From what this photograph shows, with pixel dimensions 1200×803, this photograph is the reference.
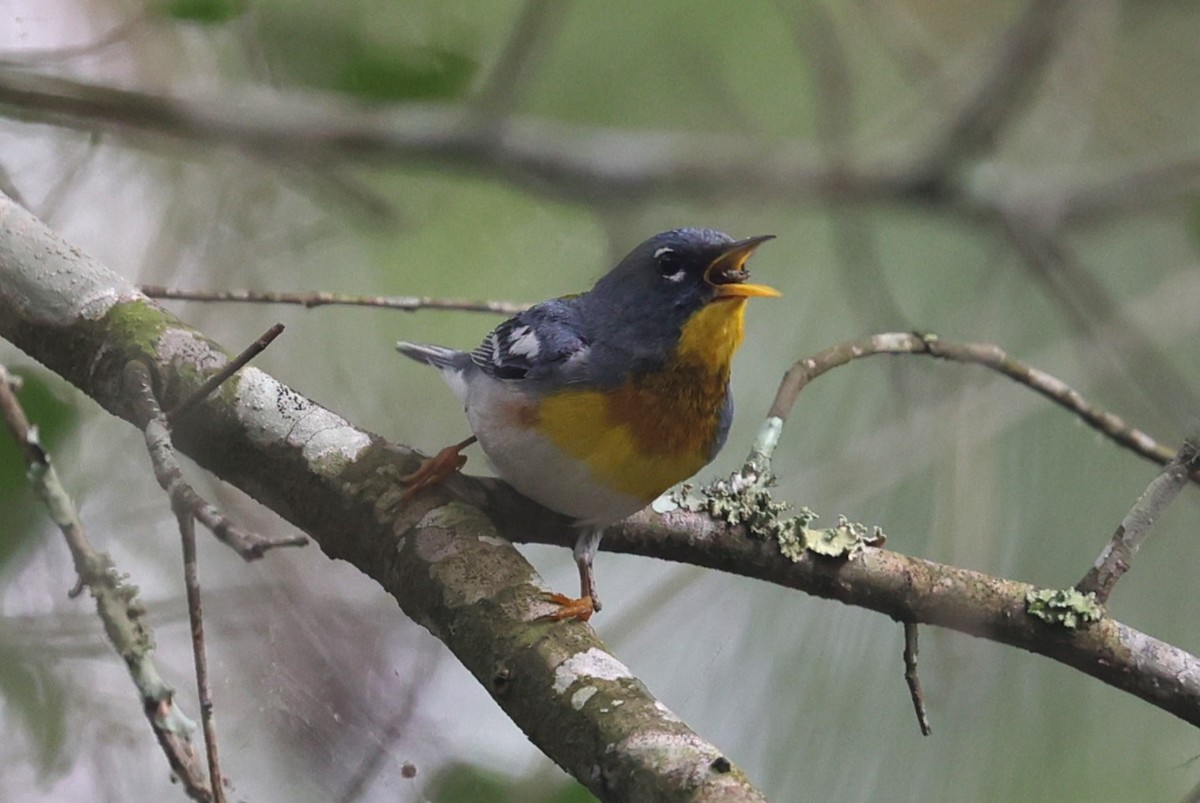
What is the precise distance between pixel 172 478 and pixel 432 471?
81cm

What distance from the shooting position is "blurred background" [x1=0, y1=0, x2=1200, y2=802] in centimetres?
228

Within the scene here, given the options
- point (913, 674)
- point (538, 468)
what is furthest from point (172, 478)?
point (913, 674)

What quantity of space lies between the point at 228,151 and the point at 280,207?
757 mm

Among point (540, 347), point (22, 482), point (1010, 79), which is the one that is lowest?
point (22, 482)

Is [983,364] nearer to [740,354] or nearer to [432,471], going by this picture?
[432,471]

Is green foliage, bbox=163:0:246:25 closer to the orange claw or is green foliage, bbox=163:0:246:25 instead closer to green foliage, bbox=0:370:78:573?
Result: green foliage, bbox=0:370:78:573

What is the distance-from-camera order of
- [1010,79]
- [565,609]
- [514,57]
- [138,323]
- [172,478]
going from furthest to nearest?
1. [1010,79]
2. [514,57]
3. [138,323]
4. [565,609]
5. [172,478]

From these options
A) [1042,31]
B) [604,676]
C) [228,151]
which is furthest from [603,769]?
[1042,31]

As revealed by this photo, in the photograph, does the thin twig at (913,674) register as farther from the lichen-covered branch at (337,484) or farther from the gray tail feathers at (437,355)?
the gray tail feathers at (437,355)

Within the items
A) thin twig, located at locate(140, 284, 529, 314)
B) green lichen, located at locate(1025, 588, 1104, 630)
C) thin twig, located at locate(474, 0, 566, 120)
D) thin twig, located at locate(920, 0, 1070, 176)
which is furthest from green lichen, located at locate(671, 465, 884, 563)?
thin twig, located at locate(920, 0, 1070, 176)

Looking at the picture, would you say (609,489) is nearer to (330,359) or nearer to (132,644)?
(132,644)

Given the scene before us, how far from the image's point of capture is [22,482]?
2246 mm

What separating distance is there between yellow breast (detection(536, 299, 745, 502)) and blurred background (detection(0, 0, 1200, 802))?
544 mm

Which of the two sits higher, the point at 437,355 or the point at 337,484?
the point at 437,355
